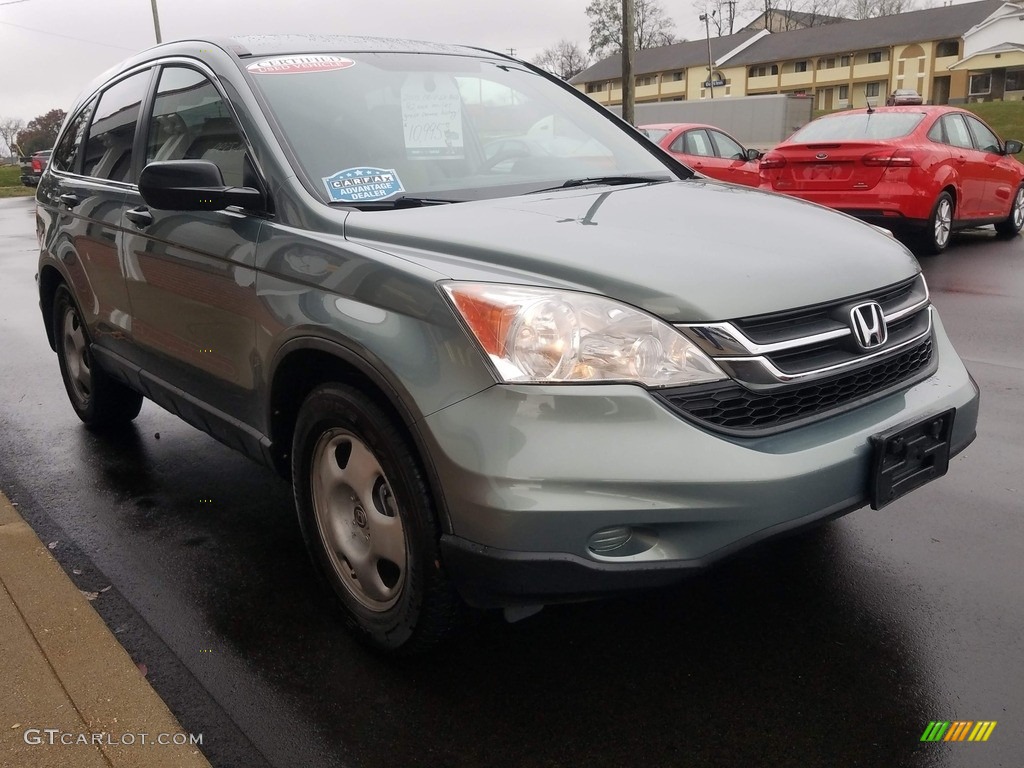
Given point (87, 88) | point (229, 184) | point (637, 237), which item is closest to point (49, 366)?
point (87, 88)

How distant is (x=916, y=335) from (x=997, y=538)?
1112 mm

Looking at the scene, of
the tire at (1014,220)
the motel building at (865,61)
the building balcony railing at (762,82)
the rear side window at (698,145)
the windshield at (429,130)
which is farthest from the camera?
the building balcony railing at (762,82)

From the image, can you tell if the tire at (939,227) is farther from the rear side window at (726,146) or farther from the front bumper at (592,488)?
the front bumper at (592,488)

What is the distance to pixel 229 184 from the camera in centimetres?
334

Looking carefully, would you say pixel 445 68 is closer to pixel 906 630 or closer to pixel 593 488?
pixel 593 488

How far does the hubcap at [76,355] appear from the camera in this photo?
503 centimetres

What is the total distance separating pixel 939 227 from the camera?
34.8 ft

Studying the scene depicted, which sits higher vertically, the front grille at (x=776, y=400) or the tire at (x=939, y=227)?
the front grille at (x=776, y=400)

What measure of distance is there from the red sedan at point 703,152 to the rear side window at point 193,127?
968 centimetres

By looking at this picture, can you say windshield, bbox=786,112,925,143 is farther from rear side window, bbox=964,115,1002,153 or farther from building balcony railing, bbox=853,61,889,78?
building balcony railing, bbox=853,61,889,78

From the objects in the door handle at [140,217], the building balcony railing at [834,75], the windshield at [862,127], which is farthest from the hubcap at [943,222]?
the building balcony railing at [834,75]

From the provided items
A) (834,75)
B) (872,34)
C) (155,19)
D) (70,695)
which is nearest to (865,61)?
(872,34)

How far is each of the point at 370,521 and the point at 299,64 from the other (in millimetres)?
1712

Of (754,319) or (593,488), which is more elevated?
(754,319)
